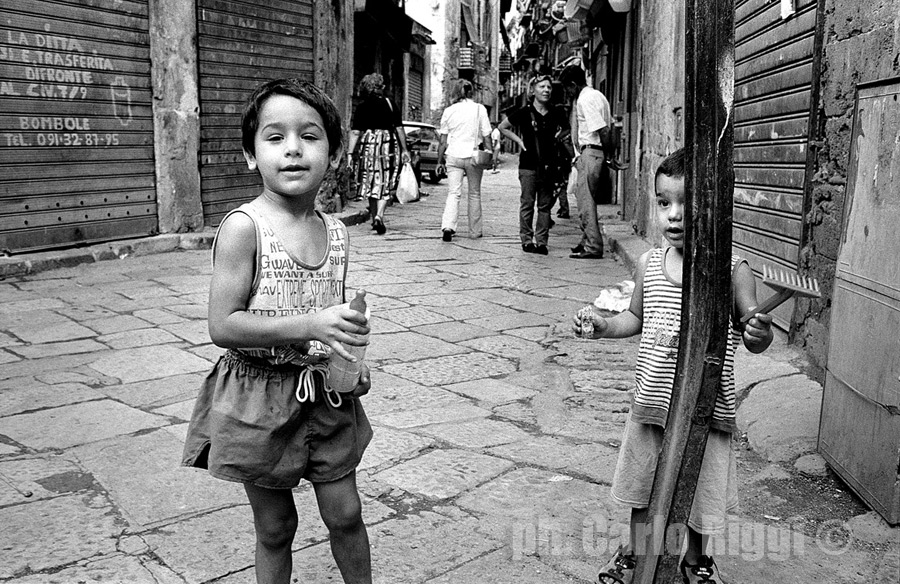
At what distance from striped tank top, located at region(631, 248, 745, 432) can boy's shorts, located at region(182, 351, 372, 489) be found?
28.8 inches

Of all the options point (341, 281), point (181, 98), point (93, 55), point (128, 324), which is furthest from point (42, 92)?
point (341, 281)

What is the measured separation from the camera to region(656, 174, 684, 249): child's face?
2.11 meters

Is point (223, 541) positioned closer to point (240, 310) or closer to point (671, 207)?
point (240, 310)

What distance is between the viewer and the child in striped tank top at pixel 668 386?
211 centimetres

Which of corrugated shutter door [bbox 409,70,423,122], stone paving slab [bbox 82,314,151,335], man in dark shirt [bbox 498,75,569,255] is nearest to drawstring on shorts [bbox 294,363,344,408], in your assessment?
stone paving slab [bbox 82,314,151,335]

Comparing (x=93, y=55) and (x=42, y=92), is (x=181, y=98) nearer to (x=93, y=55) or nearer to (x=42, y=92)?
(x=93, y=55)

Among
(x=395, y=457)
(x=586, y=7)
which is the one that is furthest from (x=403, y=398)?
(x=586, y=7)

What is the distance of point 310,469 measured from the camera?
1979 millimetres

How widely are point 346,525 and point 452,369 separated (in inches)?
103

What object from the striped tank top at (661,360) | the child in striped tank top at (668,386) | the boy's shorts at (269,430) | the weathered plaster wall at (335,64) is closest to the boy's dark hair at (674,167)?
the child in striped tank top at (668,386)

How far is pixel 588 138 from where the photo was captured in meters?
8.23

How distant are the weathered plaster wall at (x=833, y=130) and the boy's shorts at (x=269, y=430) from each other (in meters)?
2.41

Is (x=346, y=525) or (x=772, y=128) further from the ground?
(x=772, y=128)

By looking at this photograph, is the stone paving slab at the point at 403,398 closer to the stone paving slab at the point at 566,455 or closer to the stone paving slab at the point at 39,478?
the stone paving slab at the point at 566,455
